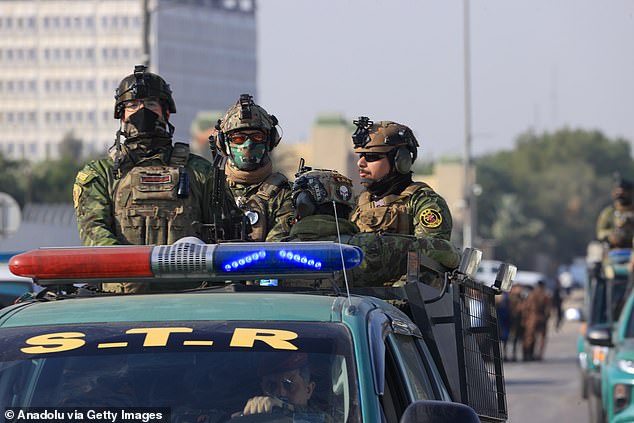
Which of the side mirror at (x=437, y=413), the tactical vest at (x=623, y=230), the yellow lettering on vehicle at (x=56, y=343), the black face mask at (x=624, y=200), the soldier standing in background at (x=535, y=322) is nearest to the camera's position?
the side mirror at (x=437, y=413)

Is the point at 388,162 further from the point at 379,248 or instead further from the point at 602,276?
the point at 602,276

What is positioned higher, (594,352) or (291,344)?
(291,344)

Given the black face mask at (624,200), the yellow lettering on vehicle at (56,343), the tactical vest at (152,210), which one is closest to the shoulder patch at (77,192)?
the tactical vest at (152,210)

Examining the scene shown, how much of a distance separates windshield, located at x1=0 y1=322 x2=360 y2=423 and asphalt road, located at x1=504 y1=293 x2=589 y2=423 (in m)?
13.5

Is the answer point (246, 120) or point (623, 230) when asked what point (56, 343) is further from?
point (623, 230)

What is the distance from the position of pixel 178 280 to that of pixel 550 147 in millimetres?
145228

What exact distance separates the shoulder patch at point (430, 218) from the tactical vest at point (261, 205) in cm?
69

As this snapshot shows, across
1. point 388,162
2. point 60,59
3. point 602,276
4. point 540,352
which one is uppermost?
point 60,59

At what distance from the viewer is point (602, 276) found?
18047 mm

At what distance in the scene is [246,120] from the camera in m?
7.98

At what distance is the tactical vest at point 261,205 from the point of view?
759cm

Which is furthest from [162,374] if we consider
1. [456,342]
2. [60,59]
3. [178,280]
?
[60,59]

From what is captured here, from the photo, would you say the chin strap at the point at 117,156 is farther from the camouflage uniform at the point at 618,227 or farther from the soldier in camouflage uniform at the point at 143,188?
the camouflage uniform at the point at 618,227

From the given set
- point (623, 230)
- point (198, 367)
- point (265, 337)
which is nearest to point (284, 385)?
point (265, 337)
